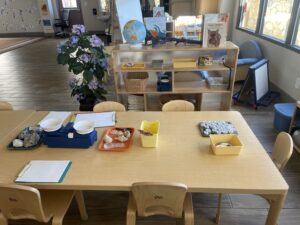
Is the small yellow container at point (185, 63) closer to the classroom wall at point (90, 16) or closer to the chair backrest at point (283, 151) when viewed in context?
the chair backrest at point (283, 151)

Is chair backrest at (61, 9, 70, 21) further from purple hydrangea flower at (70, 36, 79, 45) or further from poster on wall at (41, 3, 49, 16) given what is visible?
purple hydrangea flower at (70, 36, 79, 45)

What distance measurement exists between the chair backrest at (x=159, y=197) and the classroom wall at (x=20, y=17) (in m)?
11.2

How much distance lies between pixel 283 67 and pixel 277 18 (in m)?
0.91

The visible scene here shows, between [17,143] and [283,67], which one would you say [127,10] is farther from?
[17,143]

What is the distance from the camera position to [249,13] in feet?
16.0

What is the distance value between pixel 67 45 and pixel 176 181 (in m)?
2.08

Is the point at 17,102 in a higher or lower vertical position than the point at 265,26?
lower

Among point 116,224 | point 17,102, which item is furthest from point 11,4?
point 116,224

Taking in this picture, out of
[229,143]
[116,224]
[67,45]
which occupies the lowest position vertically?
[116,224]

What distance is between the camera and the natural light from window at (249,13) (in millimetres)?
4586

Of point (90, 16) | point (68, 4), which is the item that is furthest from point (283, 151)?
point (68, 4)

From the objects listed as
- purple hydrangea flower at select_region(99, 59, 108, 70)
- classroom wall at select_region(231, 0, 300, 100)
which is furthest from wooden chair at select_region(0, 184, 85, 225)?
classroom wall at select_region(231, 0, 300, 100)

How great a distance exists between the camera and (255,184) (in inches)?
45.5

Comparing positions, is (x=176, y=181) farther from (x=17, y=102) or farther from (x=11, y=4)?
(x=11, y=4)
